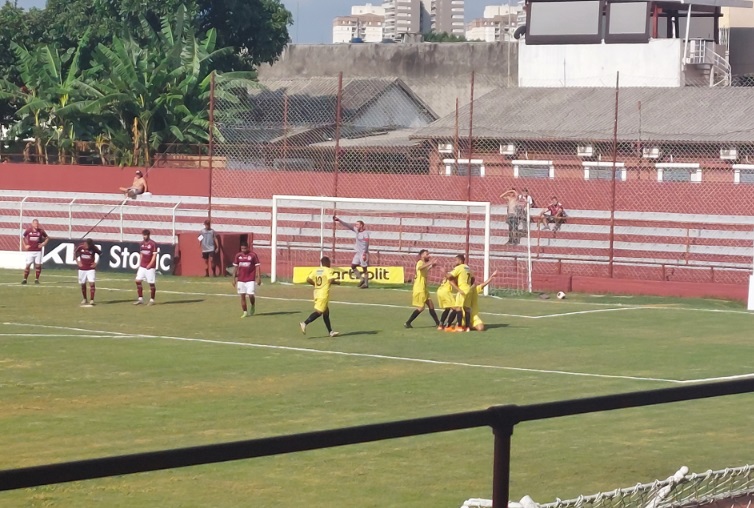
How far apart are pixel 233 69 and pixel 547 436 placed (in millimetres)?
45570

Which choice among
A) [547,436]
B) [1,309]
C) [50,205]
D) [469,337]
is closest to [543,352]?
[469,337]

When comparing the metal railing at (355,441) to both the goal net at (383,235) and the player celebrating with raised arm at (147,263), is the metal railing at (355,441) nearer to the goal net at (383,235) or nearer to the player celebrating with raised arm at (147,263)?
the player celebrating with raised arm at (147,263)

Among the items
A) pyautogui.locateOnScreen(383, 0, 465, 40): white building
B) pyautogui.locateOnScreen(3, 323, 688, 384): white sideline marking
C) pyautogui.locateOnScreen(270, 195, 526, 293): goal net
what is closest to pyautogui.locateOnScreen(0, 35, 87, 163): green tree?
pyautogui.locateOnScreen(270, 195, 526, 293): goal net

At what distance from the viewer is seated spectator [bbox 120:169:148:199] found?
4147 centimetres

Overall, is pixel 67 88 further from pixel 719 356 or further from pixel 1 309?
pixel 719 356

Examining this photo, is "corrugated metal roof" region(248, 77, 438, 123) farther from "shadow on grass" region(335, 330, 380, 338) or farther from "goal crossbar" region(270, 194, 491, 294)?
"shadow on grass" region(335, 330, 380, 338)

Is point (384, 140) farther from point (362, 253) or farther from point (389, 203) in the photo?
point (362, 253)

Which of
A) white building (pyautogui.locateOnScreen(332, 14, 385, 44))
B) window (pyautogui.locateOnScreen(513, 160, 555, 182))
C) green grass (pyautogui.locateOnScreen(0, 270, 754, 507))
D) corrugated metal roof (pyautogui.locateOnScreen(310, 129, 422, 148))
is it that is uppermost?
white building (pyautogui.locateOnScreen(332, 14, 385, 44))

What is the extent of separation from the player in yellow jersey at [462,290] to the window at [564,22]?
31.5 m

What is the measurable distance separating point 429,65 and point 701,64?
1650 cm

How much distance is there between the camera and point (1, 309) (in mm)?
27797

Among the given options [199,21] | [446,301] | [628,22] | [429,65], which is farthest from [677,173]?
[429,65]

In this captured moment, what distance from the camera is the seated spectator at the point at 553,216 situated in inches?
1459

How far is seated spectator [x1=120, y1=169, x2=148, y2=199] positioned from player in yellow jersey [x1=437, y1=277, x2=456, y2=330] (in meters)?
19.1
